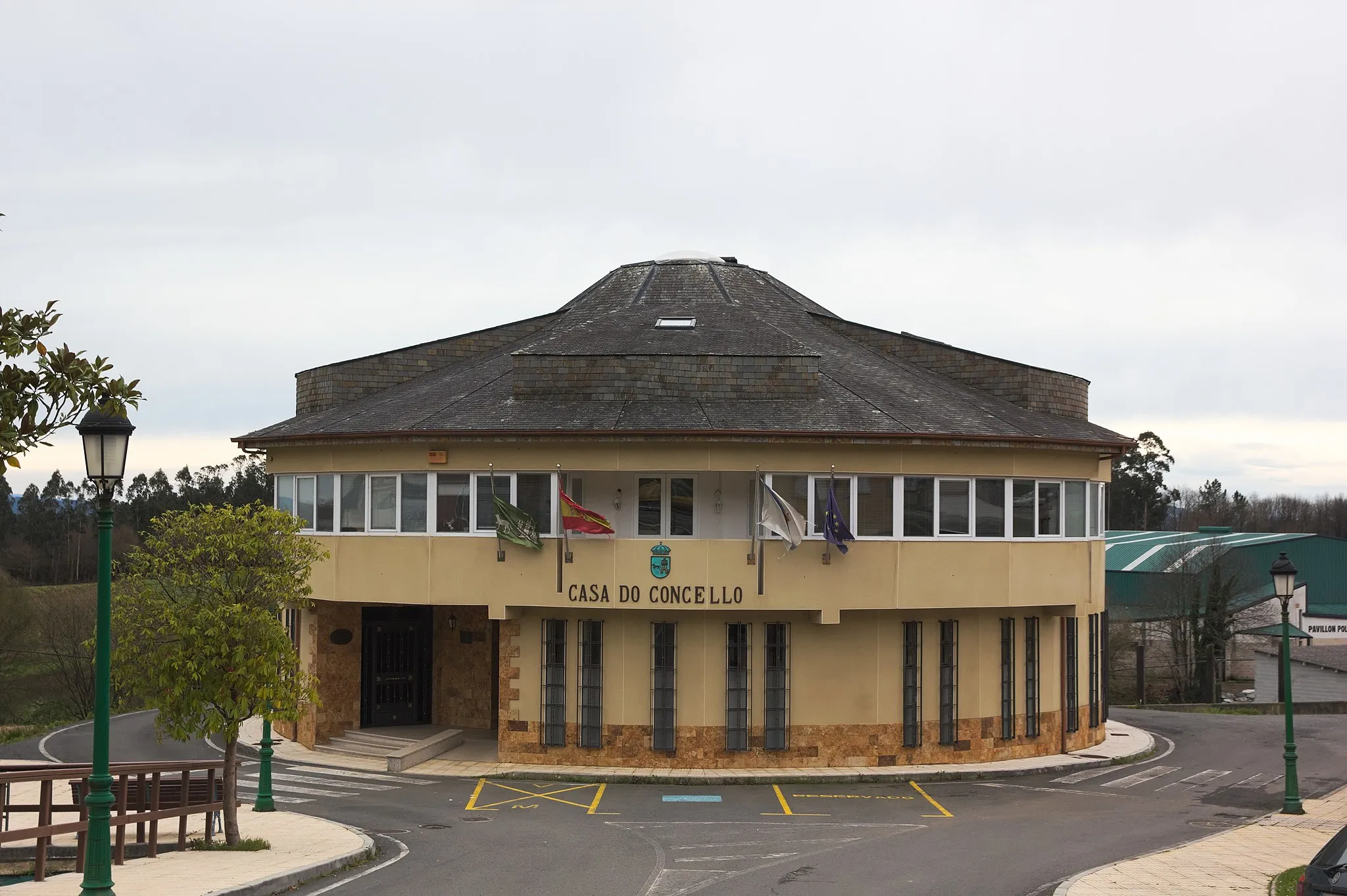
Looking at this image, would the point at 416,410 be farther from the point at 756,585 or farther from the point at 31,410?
the point at 31,410

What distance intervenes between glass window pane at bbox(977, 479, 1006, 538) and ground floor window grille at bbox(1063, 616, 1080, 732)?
3.73 m

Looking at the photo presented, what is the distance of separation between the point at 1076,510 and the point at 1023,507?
183 cm

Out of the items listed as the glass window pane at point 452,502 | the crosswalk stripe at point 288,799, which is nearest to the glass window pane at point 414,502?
the glass window pane at point 452,502

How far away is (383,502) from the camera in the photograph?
28688 millimetres

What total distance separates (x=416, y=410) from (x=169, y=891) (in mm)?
15755

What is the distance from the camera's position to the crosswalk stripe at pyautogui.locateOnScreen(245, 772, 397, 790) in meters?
25.6

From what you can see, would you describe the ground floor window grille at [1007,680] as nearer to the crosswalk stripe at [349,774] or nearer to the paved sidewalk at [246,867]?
the crosswalk stripe at [349,774]

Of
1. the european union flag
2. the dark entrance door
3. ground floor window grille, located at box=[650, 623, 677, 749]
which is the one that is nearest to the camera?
the european union flag

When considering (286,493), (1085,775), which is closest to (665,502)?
(286,493)

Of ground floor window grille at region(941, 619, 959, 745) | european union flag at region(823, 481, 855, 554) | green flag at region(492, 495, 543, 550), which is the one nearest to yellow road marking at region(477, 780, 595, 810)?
green flag at region(492, 495, 543, 550)

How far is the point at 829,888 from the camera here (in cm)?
1717

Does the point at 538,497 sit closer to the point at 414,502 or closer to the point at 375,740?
the point at 414,502

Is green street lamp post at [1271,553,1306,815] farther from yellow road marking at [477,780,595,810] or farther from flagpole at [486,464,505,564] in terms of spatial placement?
flagpole at [486,464,505,564]

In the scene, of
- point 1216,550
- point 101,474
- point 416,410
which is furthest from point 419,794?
point 1216,550
